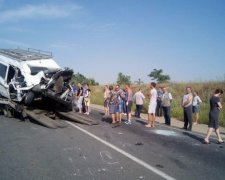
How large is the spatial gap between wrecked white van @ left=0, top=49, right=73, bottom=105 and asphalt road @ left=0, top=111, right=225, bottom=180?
1.59m

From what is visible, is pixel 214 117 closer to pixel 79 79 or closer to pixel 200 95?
pixel 200 95

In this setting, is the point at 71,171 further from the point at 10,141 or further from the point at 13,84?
the point at 13,84

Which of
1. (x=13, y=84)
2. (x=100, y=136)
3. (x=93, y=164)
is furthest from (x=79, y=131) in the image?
(x=93, y=164)

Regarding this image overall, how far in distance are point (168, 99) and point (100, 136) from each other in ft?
19.4

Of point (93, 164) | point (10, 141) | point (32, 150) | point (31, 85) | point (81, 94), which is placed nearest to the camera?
point (93, 164)

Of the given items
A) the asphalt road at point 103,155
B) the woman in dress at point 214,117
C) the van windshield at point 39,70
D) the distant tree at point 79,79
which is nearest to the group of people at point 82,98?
the distant tree at point 79,79

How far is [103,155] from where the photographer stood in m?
8.19

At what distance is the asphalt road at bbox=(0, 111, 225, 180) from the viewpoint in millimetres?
6621

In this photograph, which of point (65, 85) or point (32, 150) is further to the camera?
point (65, 85)

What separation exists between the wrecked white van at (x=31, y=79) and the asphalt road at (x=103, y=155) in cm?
159

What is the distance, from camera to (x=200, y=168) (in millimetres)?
7395

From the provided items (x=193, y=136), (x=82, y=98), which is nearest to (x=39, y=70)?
(x=82, y=98)

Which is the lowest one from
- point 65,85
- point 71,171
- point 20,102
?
point 71,171

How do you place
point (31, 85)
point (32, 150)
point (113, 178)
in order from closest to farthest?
point (113, 178) → point (32, 150) → point (31, 85)
